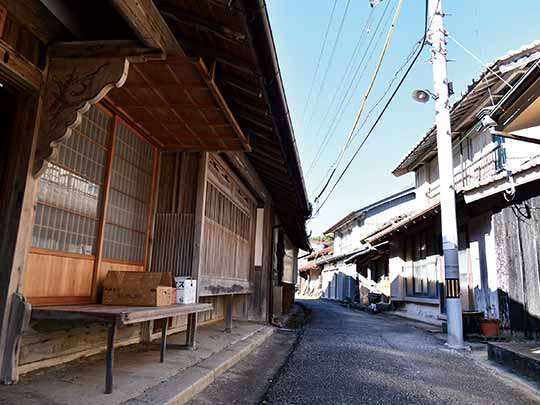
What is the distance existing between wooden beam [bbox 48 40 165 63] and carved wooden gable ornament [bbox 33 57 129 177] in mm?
45

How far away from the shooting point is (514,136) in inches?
203

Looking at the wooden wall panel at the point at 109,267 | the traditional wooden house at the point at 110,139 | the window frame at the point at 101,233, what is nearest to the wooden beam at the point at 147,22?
the traditional wooden house at the point at 110,139

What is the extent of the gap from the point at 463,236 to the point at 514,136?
21.5ft

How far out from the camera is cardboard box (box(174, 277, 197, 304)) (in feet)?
16.0

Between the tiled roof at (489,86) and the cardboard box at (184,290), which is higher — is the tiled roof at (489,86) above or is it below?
above

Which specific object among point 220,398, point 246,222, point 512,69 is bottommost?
point 220,398

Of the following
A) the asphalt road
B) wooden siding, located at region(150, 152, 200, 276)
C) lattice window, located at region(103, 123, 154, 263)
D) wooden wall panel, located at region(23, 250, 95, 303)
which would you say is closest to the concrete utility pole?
the asphalt road

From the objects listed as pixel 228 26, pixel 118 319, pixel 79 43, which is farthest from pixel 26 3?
pixel 118 319

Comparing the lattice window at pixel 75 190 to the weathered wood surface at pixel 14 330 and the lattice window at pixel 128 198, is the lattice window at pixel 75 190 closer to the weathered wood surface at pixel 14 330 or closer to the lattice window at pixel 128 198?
the lattice window at pixel 128 198

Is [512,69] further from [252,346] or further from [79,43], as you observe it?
[79,43]

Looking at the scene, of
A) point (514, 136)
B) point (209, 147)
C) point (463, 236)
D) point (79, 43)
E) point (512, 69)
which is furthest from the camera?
point (463, 236)

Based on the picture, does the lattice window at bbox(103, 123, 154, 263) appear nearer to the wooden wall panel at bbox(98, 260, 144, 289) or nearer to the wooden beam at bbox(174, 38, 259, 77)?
the wooden wall panel at bbox(98, 260, 144, 289)

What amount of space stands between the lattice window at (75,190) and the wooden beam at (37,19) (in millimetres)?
862

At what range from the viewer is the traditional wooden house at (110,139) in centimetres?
321
